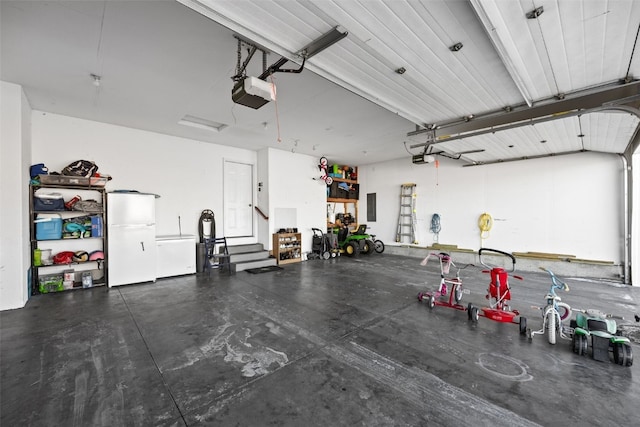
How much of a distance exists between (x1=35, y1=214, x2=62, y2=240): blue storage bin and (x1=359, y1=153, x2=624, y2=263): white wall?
8999mm

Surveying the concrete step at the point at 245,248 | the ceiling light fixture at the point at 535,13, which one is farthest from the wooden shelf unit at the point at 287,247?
the ceiling light fixture at the point at 535,13

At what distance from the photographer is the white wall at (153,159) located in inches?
199

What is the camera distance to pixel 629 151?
5.27 meters

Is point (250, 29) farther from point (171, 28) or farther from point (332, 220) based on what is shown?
point (332, 220)

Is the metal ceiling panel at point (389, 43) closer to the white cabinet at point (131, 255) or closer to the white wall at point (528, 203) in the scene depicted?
the white wall at point (528, 203)

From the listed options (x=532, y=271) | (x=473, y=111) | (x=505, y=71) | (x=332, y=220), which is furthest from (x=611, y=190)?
(x=332, y=220)

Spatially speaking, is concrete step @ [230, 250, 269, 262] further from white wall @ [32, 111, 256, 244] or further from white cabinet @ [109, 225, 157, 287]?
white cabinet @ [109, 225, 157, 287]

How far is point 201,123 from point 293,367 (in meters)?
5.51

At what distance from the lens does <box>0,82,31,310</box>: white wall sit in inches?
148

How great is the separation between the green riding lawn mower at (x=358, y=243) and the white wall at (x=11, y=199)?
747 cm

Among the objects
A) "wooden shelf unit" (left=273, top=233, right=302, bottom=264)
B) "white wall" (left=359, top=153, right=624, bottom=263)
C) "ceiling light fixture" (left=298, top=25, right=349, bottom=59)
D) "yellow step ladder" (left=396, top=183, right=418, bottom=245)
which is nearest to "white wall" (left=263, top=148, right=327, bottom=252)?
"wooden shelf unit" (left=273, top=233, right=302, bottom=264)

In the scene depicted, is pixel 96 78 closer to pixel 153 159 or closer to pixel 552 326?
pixel 153 159

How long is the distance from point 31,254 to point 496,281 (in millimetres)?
7673

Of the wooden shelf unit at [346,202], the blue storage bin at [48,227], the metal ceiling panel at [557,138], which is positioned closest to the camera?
the metal ceiling panel at [557,138]
